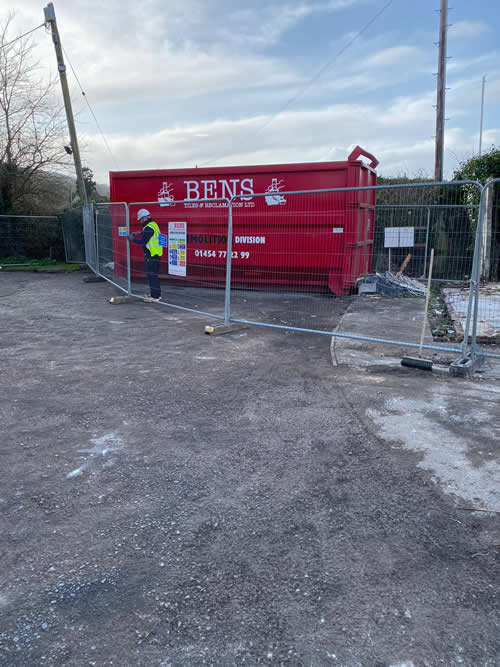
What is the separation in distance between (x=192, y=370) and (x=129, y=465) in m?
2.46

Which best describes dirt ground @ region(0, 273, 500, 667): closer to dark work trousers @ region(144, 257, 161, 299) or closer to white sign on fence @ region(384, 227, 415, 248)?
dark work trousers @ region(144, 257, 161, 299)

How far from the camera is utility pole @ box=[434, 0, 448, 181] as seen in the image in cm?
1565

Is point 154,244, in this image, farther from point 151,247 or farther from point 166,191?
point 166,191

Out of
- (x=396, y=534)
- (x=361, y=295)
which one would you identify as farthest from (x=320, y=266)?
(x=396, y=534)

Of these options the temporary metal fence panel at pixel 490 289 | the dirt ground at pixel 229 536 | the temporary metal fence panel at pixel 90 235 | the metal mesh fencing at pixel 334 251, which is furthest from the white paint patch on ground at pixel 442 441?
the temporary metal fence panel at pixel 90 235

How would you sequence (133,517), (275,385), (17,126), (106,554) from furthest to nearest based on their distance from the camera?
(17,126) → (275,385) → (133,517) → (106,554)

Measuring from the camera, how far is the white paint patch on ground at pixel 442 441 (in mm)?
3391

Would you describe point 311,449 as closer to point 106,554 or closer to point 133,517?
point 133,517

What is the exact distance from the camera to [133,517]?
10.2 ft

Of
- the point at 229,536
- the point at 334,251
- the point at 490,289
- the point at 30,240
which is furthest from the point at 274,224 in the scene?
the point at 30,240

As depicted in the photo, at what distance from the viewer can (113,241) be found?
40.8 ft

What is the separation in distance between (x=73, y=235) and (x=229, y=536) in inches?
649

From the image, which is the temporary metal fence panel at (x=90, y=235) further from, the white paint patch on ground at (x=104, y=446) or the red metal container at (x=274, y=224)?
the white paint patch on ground at (x=104, y=446)

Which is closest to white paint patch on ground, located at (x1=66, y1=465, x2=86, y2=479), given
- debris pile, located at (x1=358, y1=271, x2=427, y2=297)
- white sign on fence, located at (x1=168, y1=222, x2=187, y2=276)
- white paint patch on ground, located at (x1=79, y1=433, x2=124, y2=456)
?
white paint patch on ground, located at (x1=79, y1=433, x2=124, y2=456)
